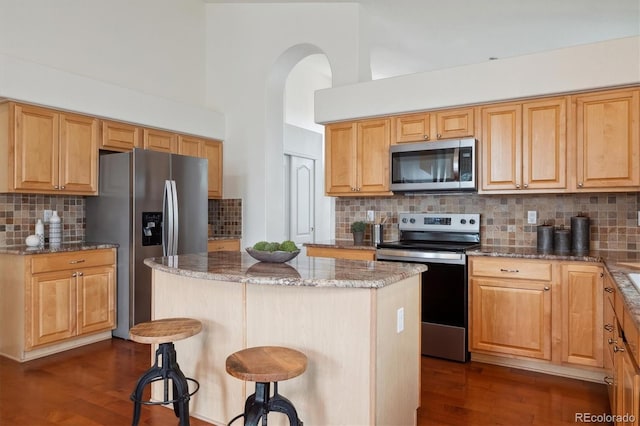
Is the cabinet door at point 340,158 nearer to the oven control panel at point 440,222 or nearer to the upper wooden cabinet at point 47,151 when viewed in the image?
the oven control panel at point 440,222

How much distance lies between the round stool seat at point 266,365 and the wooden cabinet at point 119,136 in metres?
3.10

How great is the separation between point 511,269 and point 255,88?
360 cm

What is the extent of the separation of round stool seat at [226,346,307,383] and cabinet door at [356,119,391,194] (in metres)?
2.52

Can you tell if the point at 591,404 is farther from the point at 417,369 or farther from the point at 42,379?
the point at 42,379

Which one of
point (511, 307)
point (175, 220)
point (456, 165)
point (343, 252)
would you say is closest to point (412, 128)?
point (456, 165)

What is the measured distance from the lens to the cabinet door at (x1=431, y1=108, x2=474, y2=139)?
3697 mm

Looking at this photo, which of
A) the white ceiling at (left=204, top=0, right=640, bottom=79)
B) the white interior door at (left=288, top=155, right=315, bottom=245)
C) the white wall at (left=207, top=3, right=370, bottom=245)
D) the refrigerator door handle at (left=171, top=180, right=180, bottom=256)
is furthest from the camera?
the white interior door at (left=288, top=155, right=315, bottom=245)

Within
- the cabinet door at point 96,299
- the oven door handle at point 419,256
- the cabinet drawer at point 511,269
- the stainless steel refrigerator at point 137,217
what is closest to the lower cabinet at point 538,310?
the cabinet drawer at point 511,269

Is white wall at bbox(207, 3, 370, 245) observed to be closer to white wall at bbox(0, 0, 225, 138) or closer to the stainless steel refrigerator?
white wall at bbox(0, 0, 225, 138)

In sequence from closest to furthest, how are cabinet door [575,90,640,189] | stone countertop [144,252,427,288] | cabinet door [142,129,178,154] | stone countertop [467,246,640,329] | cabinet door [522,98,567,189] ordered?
stone countertop [467,246,640,329] < stone countertop [144,252,427,288] < cabinet door [575,90,640,189] < cabinet door [522,98,567,189] < cabinet door [142,129,178,154]

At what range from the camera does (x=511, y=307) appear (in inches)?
129

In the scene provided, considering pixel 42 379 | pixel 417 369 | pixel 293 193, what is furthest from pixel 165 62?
pixel 417 369

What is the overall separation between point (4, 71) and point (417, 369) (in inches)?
145

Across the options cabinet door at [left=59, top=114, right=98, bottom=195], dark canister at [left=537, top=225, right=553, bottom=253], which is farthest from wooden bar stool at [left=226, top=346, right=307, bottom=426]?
cabinet door at [left=59, top=114, right=98, bottom=195]
